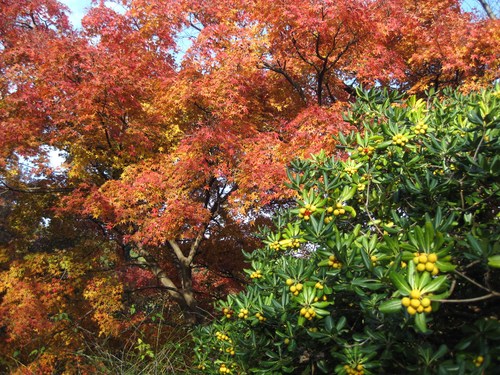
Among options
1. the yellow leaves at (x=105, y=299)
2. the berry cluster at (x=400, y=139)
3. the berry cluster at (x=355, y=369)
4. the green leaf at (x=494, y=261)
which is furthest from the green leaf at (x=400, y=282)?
the yellow leaves at (x=105, y=299)

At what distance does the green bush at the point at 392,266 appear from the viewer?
1354mm

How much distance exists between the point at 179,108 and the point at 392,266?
17.2 feet

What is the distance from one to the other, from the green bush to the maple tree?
2.45 meters

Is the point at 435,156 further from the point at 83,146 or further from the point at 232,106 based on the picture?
the point at 83,146

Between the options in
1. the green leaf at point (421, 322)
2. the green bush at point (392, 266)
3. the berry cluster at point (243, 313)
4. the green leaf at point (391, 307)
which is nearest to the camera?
the green leaf at point (421, 322)

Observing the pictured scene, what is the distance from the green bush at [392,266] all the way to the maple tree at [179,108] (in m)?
2.45

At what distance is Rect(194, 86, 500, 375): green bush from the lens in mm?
1354

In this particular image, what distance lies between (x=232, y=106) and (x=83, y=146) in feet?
8.18

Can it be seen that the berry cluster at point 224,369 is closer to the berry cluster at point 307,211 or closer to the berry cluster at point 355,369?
the berry cluster at point 355,369

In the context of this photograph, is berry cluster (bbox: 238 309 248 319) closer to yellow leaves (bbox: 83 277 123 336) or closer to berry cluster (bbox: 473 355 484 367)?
berry cluster (bbox: 473 355 484 367)

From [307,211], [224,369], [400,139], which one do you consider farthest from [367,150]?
[224,369]

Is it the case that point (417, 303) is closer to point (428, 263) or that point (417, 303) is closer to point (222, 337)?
point (428, 263)

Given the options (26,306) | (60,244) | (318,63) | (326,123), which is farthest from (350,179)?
(60,244)

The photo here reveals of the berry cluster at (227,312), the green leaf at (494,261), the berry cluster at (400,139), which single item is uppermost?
the berry cluster at (400,139)
